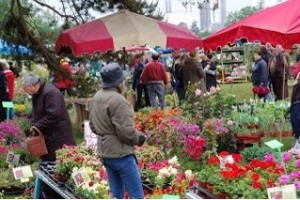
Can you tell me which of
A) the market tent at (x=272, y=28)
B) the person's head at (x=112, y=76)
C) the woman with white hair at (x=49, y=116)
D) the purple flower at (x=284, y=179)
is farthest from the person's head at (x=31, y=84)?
the market tent at (x=272, y=28)

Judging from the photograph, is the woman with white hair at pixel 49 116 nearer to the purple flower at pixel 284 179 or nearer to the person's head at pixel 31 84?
the person's head at pixel 31 84

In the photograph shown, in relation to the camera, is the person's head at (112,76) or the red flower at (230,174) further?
the person's head at (112,76)

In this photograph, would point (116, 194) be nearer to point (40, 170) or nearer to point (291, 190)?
point (40, 170)

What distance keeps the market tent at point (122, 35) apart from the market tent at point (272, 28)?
2.23 metres

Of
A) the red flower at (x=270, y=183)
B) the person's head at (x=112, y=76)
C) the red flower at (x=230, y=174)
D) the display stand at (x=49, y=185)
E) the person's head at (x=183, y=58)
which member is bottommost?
the display stand at (x=49, y=185)

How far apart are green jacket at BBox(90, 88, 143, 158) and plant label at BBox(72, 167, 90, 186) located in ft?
0.95

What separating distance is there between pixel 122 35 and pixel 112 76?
5.93 metres

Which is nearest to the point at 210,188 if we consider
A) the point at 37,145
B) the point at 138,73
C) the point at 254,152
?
the point at 37,145

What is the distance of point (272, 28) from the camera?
7.93m

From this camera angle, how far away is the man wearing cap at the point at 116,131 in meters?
5.12

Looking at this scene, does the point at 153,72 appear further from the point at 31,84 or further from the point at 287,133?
the point at 31,84

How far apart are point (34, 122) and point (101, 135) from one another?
1.69m

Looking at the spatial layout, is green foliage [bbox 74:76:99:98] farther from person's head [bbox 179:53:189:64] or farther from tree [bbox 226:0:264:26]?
tree [bbox 226:0:264:26]

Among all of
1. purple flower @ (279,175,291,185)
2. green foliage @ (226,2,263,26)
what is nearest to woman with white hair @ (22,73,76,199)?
purple flower @ (279,175,291,185)
